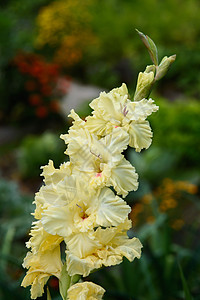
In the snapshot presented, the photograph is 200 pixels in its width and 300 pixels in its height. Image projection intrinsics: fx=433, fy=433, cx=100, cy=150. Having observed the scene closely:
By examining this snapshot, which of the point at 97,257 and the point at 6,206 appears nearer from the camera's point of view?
the point at 97,257

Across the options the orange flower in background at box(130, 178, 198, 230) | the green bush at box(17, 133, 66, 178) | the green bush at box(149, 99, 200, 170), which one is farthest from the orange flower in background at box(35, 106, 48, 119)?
the orange flower in background at box(130, 178, 198, 230)

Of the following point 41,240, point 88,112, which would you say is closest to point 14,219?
point 88,112

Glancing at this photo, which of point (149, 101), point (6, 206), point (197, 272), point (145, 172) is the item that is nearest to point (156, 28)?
point (145, 172)

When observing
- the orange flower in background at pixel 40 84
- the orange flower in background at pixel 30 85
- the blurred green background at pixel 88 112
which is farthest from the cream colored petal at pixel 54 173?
the orange flower in background at pixel 30 85

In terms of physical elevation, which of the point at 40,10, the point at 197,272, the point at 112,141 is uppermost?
the point at 40,10

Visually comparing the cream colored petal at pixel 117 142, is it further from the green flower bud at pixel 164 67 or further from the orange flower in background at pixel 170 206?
the orange flower in background at pixel 170 206

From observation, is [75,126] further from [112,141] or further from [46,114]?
[46,114]
